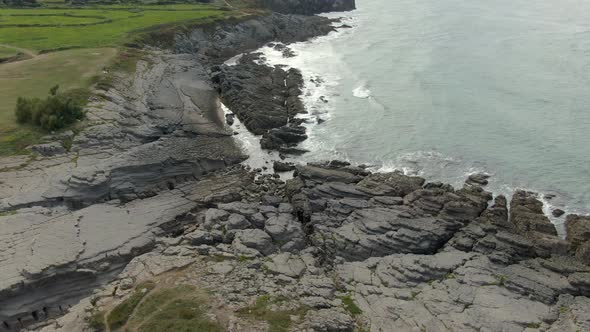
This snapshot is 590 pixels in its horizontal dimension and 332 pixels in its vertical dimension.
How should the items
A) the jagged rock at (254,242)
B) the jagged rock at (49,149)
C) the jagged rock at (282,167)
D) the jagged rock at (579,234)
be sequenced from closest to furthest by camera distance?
the jagged rock at (254,242)
the jagged rock at (579,234)
the jagged rock at (49,149)
the jagged rock at (282,167)

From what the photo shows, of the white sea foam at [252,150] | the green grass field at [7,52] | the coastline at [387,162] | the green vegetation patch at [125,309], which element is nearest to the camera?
the green vegetation patch at [125,309]

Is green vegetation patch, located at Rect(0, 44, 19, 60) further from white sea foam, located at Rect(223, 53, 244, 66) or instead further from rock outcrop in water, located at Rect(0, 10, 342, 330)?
white sea foam, located at Rect(223, 53, 244, 66)

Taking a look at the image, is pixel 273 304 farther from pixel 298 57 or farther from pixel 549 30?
pixel 549 30

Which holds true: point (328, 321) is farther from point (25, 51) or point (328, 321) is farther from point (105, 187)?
point (25, 51)

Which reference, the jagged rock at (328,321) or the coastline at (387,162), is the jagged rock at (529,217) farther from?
the jagged rock at (328,321)

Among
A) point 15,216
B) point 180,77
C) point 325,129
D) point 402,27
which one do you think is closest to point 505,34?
point 402,27

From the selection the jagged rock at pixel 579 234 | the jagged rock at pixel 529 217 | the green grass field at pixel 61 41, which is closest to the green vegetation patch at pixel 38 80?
the green grass field at pixel 61 41
